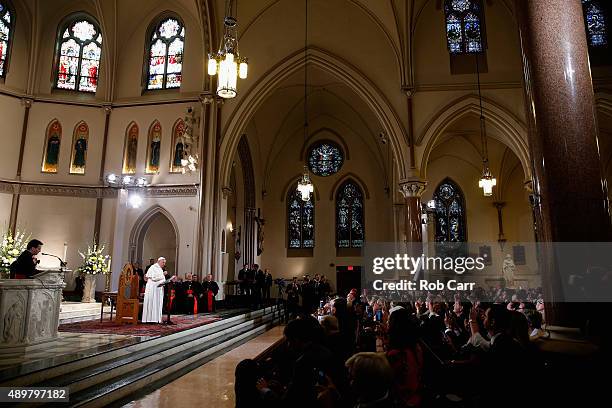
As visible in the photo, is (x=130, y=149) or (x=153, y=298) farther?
(x=130, y=149)

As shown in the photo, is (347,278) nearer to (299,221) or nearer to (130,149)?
(299,221)

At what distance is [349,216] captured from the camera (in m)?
21.8

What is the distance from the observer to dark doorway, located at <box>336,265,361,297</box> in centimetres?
2089

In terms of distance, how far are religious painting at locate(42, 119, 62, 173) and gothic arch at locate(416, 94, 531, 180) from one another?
1268 cm

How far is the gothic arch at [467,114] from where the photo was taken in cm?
1398

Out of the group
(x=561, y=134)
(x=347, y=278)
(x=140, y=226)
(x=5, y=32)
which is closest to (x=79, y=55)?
(x=5, y=32)

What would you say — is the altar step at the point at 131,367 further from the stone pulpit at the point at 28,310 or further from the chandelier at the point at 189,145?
the chandelier at the point at 189,145

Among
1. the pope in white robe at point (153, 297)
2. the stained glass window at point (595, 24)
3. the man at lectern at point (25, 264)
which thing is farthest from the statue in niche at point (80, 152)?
the stained glass window at point (595, 24)

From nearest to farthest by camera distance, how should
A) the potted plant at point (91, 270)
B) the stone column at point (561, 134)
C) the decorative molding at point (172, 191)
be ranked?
1. the stone column at point (561, 134)
2. the potted plant at point (91, 270)
3. the decorative molding at point (172, 191)

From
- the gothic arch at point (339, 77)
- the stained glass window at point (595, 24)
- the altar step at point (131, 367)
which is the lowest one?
the altar step at point (131, 367)

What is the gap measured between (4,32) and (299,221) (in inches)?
564

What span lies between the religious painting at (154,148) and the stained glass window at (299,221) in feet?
27.7

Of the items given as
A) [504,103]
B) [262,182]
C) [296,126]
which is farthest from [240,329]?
[296,126]

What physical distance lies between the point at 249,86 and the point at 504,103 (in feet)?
28.8
